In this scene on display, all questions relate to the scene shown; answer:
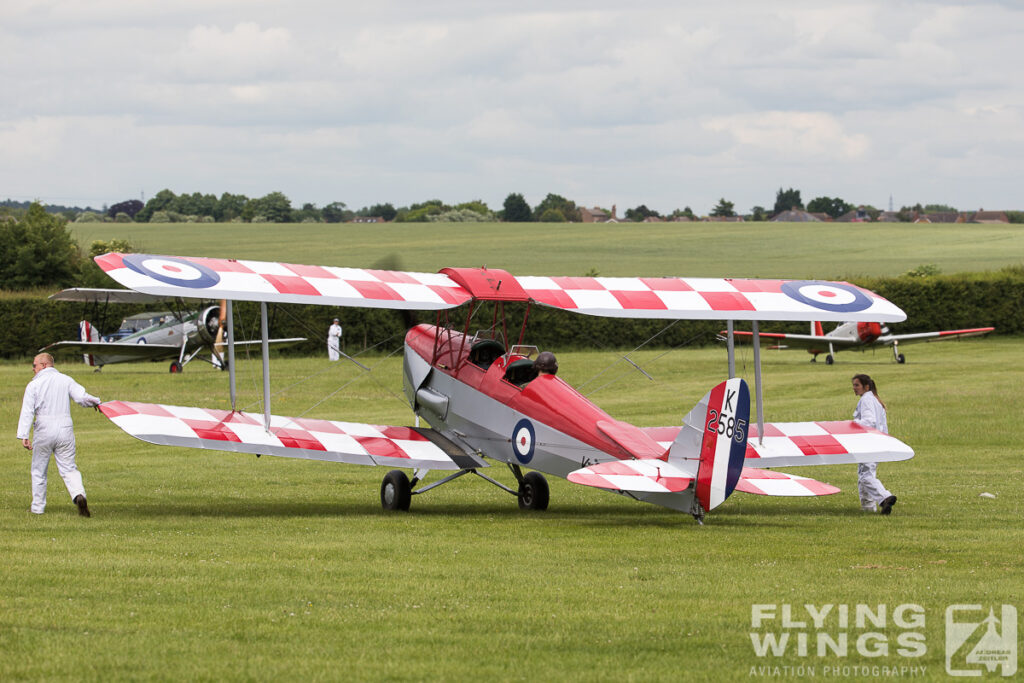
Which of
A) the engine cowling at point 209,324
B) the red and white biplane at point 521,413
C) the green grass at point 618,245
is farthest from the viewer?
the green grass at point 618,245

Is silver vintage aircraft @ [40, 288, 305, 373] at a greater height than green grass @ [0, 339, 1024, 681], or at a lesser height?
lesser

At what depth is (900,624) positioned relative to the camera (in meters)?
6.50

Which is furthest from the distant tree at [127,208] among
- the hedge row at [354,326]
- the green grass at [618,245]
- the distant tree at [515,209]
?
the hedge row at [354,326]

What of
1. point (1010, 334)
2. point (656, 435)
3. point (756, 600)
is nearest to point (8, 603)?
point (756, 600)

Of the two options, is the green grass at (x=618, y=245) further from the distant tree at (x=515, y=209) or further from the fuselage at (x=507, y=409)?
the fuselage at (x=507, y=409)

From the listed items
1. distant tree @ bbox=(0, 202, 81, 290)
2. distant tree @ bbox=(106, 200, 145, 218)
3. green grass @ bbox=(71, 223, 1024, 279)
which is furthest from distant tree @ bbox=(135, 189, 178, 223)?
distant tree @ bbox=(0, 202, 81, 290)

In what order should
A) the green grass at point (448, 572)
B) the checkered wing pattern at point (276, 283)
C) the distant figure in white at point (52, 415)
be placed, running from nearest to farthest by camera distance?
the green grass at point (448, 572)
the checkered wing pattern at point (276, 283)
the distant figure in white at point (52, 415)

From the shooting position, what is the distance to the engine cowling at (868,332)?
34281mm

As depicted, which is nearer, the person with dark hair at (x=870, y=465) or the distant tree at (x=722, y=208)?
the person with dark hair at (x=870, y=465)

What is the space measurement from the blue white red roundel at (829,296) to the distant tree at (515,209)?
8703 centimetres

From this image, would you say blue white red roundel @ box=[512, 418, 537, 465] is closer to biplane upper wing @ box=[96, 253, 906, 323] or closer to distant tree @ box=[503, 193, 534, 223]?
biplane upper wing @ box=[96, 253, 906, 323]

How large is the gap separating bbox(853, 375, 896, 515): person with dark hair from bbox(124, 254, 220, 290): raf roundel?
6182mm

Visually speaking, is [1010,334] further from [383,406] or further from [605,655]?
[605,655]

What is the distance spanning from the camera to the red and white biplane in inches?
381
